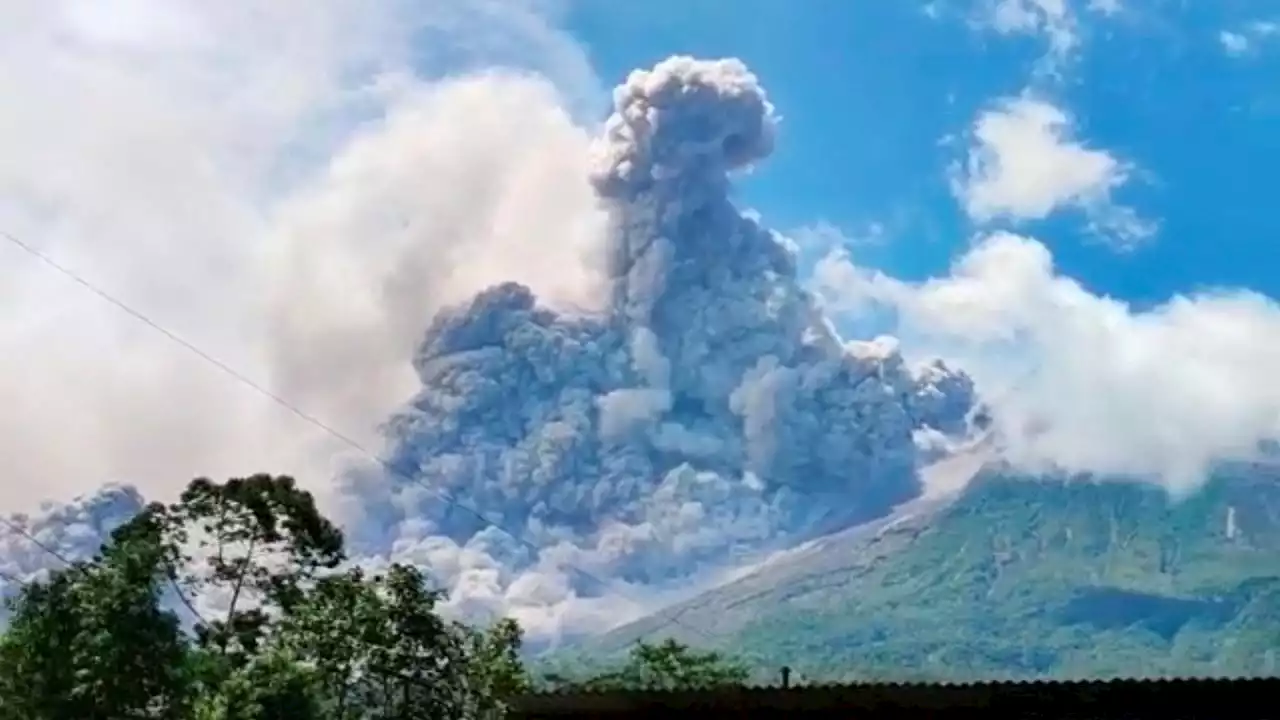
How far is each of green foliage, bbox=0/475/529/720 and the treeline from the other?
0.13 ft

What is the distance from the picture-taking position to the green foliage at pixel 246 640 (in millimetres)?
38312

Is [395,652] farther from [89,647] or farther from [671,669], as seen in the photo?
[671,669]

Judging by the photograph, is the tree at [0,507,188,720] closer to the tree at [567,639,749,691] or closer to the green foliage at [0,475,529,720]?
the green foliage at [0,475,529,720]

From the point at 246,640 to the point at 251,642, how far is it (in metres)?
0.25

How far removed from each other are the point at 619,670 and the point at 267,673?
2503cm

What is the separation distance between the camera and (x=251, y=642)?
157 ft

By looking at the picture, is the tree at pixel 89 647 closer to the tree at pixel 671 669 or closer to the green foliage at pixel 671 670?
the green foliage at pixel 671 670

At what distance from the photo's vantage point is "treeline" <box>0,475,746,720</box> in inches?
1510

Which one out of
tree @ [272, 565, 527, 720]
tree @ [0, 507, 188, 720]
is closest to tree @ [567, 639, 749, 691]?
tree @ [272, 565, 527, 720]

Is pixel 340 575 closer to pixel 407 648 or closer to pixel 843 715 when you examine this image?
pixel 407 648

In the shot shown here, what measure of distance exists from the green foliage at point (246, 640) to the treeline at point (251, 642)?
39 mm

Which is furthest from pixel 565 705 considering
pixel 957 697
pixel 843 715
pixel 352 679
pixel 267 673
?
pixel 352 679

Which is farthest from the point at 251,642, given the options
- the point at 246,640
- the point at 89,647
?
the point at 89,647

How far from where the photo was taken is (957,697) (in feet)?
52.2
